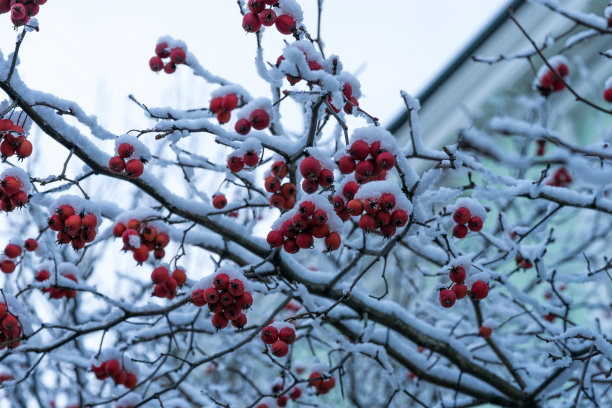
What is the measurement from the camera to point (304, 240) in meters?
2.18

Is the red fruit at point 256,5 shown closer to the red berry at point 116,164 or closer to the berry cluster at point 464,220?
the red berry at point 116,164

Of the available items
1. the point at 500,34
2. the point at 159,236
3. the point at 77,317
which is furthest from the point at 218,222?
the point at 500,34

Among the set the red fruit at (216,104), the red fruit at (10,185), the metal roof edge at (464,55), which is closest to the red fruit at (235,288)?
the red fruit at (216,104)

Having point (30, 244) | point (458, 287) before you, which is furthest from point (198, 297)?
point (30, 244)

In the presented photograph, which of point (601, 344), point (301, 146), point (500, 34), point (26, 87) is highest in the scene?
point (500, 34)

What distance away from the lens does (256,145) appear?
7.84 feet

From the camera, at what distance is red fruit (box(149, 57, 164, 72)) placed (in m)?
3.10

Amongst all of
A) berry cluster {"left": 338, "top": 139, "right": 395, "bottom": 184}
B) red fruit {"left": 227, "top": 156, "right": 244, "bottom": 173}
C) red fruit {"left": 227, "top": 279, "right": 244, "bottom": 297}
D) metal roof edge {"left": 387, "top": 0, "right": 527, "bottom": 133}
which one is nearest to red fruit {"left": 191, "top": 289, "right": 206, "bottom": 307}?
red fruit {"left": 227, "top": 279, "right": 244, "bottom": 297}

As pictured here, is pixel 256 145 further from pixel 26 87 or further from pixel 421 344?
pixel 421 344

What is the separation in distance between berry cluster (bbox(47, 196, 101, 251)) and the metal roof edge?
5.67 m

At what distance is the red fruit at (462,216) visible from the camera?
2.54 metres

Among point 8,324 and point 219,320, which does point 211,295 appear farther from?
point 8,324

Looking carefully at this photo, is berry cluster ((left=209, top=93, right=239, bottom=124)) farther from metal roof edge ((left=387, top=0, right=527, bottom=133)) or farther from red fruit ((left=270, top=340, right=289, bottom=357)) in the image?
metal roof edge ((left=387, top=0, right=527, bottom=133))

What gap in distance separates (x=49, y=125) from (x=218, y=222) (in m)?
1.02
